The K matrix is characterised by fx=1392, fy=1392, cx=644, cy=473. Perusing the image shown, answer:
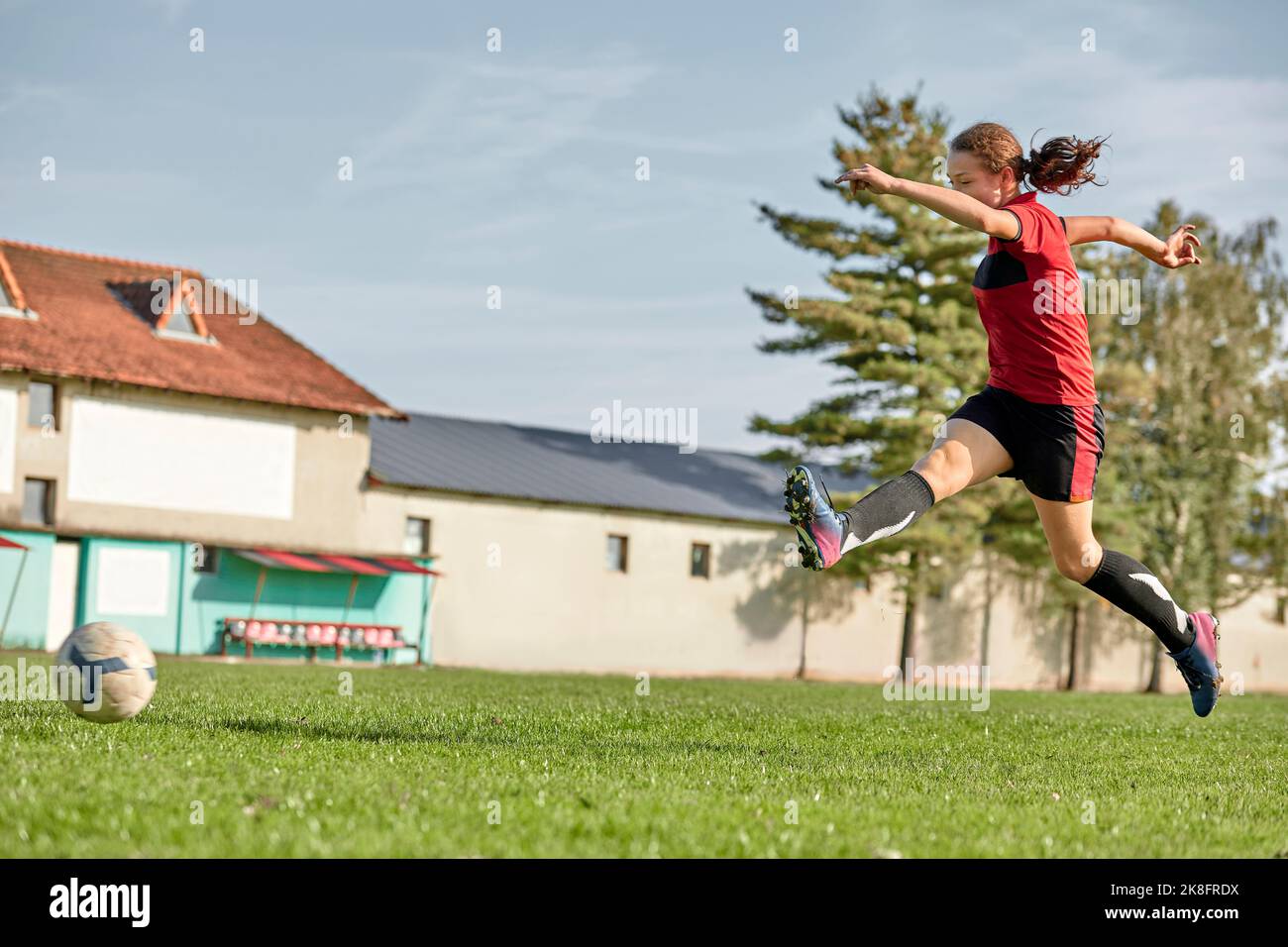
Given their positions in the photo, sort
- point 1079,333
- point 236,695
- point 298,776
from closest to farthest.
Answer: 1. point 298,776
2. point 1079,333
3. point 236,695

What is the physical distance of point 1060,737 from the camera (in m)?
10.0

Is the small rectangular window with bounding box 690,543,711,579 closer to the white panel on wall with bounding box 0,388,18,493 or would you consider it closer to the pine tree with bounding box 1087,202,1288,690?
the pine tree with bounding box 1087,202,1288,690

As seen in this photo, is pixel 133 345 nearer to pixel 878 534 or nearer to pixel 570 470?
pixel 570 470

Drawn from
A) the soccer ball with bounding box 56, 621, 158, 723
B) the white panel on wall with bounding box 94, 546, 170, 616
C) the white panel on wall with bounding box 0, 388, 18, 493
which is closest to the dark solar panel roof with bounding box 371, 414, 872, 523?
the white panel on wall with bounding box 94, 546, 170, 616

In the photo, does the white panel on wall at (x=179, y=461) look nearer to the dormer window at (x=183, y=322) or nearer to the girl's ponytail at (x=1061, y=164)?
the dormer window at (x=183, y=322)

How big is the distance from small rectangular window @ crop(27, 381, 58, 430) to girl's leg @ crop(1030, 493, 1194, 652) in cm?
3201

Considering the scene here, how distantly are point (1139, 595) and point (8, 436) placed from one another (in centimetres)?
3221

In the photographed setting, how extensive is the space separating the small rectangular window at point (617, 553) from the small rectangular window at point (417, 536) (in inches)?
241

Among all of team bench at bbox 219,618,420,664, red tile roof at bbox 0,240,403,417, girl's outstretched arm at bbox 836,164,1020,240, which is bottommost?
team bench at bbox 219,618,420,664

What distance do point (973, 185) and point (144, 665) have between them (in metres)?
4.98

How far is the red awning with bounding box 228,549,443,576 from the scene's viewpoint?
119 feet

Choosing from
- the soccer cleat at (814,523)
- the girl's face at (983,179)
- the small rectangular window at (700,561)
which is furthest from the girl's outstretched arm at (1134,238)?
the small rectangular window at (700,561)
